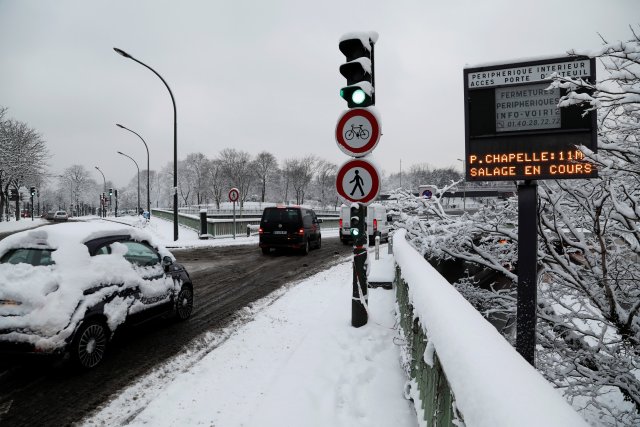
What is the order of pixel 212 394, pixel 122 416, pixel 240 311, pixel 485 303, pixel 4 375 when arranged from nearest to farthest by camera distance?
1. pixel 122 416
2. pixel 212 394
3. pixel 4 375
4. pixel 485 303
5. pixel 240 311

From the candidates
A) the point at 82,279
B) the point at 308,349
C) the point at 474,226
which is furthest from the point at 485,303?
the point at 82,279

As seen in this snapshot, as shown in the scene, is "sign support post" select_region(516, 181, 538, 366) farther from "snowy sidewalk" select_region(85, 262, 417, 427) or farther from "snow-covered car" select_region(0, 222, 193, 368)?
"snow-covered car" select_region(0, 222, 193, 368)

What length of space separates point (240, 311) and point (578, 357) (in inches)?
205

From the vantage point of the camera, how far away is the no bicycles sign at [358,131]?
17.4 ft

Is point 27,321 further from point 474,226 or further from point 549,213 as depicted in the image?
point 549,213

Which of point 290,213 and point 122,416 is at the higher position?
point 290,213

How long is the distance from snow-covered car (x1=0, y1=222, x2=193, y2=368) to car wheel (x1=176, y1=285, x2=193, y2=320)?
0.50 meters

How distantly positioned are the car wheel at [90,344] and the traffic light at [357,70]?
4344mm

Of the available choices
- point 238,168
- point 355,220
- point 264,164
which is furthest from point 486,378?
point 264,164

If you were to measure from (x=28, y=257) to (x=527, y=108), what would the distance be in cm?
583

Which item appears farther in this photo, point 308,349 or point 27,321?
point 308,349

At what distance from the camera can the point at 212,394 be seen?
3.92 m

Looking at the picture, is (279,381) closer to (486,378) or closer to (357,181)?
(357,181)

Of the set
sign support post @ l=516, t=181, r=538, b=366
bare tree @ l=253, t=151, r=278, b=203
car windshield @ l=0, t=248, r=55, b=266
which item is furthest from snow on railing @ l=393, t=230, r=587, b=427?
bare tree @ l=253, t=151, r=278, b=203
